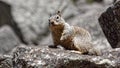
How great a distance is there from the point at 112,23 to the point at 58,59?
3.09 m

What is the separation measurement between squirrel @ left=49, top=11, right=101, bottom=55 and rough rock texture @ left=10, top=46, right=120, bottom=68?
1.68 feet

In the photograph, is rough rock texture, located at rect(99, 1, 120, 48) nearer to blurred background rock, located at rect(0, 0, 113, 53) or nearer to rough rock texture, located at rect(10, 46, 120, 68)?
rough rock texture, located at rect(10, 46, 120, 68)

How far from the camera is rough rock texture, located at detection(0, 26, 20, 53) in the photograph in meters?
22.1

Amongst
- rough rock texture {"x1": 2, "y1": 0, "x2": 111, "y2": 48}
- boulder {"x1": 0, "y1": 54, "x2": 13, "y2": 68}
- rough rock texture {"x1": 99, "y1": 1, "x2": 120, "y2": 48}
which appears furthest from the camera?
rough rock texture {"x1": 2, "y1": 0, "x2": 111, "y2": 48}

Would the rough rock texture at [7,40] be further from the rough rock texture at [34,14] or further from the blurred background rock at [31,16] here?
the rough rock texture at [34,14]

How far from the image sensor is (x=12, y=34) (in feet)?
78.2

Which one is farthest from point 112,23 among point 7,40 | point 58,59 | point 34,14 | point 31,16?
point 34,14

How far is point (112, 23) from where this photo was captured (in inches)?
538

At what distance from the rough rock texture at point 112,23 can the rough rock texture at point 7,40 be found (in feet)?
28.3

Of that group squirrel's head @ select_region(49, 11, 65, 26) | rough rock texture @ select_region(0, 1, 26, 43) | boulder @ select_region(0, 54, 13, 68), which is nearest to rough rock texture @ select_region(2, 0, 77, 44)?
rough rock texture @ select_region(0, 1, 26, 43)

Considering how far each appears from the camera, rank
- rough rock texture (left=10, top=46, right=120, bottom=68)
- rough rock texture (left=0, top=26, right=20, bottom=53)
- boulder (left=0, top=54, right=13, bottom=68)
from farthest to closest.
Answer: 1. rough rock texture (left=0, top=26, right=20, bottom=53)
2. boulder (left=0, top=54, right=13, bottom=68)
3. rough rock texture (left=10, top=46, right=120, bottom=68)

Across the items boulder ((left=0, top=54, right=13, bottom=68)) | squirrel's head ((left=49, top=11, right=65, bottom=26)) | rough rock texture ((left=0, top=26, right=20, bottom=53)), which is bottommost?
boulder ((left=0, top=54, right=13, bottom=68))

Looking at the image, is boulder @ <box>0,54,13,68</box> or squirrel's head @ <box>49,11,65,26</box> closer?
squirrel's head @ <box>49,11,65,26</box>

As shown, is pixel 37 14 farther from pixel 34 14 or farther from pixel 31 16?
pixel 31 16
